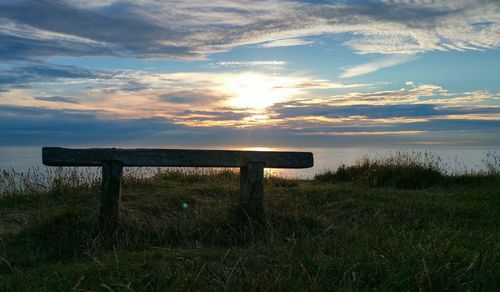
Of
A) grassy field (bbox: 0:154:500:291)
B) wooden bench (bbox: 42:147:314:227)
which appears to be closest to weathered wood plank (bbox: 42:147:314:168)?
wooden bench (bbox: 42:147:314:227)

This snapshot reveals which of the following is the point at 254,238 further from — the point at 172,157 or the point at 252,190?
the point at 172,157

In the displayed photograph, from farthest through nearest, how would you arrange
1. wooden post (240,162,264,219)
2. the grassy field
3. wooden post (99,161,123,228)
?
wooden post (240,162,264,219) → wooden post (99,161,123,228) → the grassy field

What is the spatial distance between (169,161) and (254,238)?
151 cm

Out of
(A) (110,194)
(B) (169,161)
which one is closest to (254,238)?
(B) (169,161)

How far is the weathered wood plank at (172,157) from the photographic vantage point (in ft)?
18.7

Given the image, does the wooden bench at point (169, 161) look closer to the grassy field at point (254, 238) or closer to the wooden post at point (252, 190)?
the wooden post at point (252, 190)

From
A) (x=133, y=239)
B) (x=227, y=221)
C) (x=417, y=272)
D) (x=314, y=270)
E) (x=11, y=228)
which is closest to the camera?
(x=417, y=272)

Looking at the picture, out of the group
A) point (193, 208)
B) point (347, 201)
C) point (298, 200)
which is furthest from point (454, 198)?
point (193, 208)

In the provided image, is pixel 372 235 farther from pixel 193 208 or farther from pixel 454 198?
pixel 454 198

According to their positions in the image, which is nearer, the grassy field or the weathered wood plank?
A: the grassy field

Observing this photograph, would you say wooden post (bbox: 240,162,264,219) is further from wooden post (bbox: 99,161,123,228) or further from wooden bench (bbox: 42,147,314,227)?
wooden post (bbox: 99,161,123,228)

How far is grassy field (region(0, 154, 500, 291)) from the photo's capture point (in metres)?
3.00

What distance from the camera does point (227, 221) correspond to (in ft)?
18.9

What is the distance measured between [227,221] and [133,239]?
1.17 meters
